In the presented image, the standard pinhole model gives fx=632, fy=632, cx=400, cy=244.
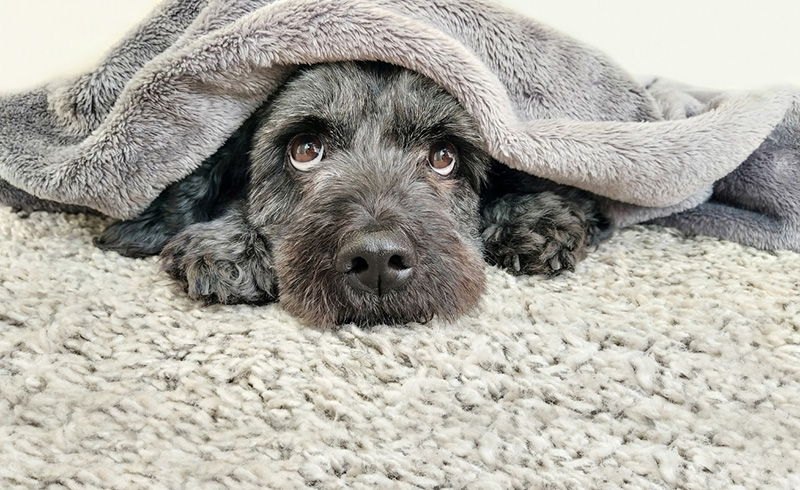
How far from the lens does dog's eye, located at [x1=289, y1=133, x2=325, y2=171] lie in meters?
1.92

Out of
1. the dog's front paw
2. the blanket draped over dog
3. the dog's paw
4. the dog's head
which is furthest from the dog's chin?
the blanket draped over dog

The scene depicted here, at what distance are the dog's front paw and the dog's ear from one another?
13 cm

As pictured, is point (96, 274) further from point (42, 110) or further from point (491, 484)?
point (491, 484)

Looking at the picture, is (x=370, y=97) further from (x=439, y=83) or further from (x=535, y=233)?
(x=535, y=233)

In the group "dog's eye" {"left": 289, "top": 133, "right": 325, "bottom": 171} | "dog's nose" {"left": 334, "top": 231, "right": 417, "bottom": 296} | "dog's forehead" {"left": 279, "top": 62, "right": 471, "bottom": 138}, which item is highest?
"dog's forehead" {"left": 279, "top": 62, "right": 471, "bottom": 138}

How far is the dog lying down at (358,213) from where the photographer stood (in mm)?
1530

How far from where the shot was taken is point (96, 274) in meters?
1.77

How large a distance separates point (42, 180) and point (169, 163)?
0.39 m

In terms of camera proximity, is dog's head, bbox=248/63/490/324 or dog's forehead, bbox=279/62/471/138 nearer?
dog's head, bbox=248/63/490/324

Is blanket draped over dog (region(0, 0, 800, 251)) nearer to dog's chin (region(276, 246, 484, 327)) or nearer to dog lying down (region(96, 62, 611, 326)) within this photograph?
dog lying down (region(96, 62, 611, 326))

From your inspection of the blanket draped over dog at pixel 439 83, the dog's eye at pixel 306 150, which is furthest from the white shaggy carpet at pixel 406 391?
the dog's eye at pixel 306 150

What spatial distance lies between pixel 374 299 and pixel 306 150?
632mm

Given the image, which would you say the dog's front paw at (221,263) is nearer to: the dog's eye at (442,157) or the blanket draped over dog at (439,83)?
the blanket draped over dog at (439,83)

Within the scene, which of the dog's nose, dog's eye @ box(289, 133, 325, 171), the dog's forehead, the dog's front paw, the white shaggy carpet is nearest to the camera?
the white shaggy carpet
